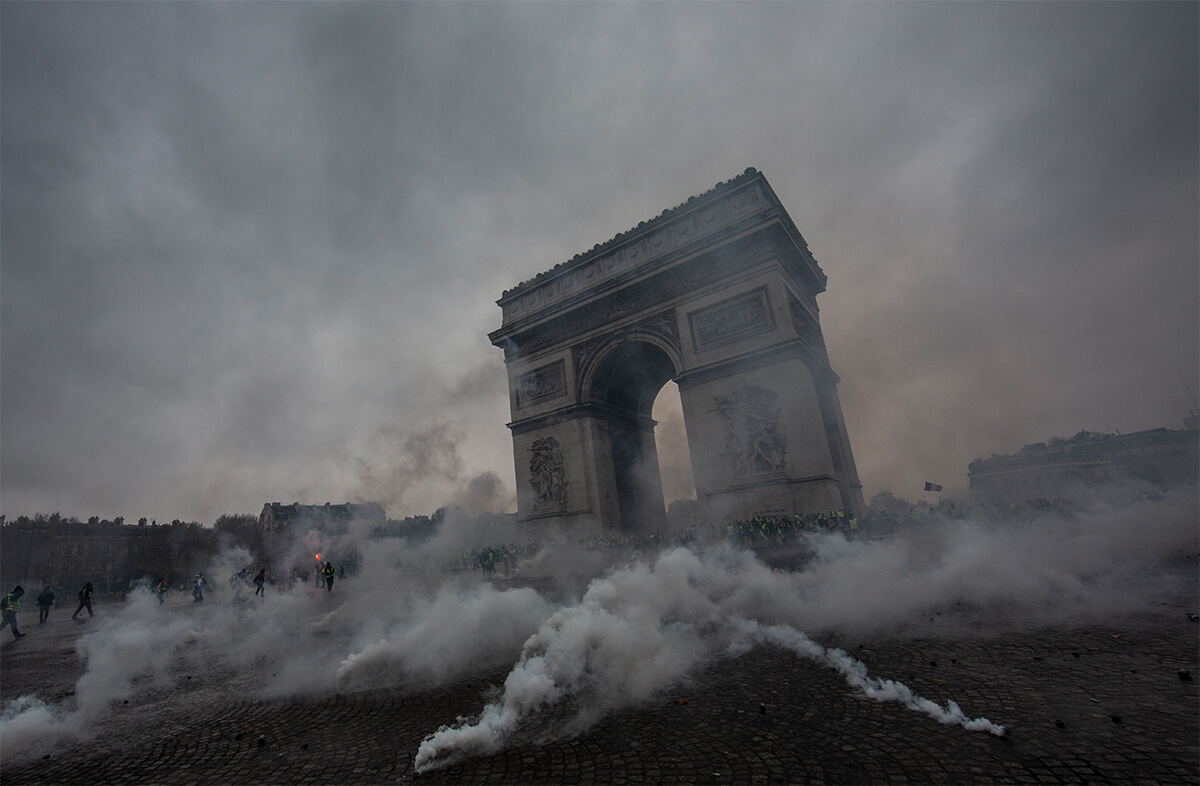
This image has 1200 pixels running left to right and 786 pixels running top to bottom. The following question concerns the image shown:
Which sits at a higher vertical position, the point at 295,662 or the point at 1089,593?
the point at 295,662

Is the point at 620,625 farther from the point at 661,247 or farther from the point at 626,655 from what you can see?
the point at 661,247

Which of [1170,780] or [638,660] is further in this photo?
[638,660]

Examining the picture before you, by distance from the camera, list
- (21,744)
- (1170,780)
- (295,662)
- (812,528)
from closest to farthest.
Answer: (1170,780)
(21,744)
(295,662)
(812,528)

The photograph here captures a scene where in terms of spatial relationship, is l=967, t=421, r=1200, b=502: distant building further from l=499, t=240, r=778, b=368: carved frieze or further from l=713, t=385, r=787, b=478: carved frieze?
l=499, t=240, r=778, b=368: carved frieze

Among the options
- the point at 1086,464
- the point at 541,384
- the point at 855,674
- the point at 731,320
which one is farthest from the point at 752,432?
the point at 1086,464

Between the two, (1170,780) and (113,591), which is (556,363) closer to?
(1170,780)

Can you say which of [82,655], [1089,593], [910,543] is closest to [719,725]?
[1089,593]

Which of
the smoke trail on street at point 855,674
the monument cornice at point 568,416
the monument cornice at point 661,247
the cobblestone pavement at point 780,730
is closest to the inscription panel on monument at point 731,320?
the monument cornice at point 661,247
